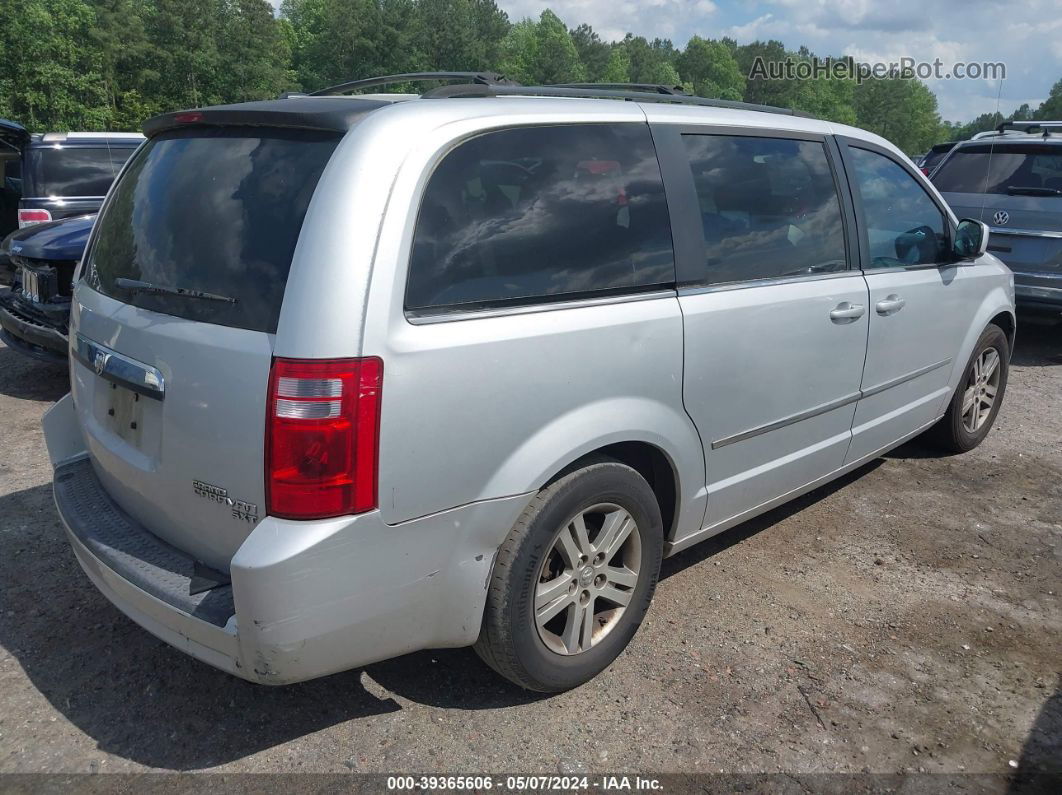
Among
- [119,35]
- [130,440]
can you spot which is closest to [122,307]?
[130,440]

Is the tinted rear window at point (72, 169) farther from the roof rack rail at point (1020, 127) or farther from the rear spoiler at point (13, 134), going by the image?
the roof rack rail at point (1020, 127)

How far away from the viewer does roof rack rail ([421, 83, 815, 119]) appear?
2.76m

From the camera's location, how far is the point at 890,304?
4027 mm

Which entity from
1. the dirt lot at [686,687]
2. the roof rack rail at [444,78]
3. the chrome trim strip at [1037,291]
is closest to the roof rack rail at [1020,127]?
the chrome trim strip at [1037,291]

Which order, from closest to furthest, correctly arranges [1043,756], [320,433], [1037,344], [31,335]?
1. [320,433]
2. [1043,756]
3. [31,335]
4. [1037,344]

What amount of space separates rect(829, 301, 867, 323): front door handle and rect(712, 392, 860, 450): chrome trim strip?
358mm

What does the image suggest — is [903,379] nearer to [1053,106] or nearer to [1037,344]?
[1037,344]

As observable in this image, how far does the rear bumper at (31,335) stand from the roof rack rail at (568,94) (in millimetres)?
4008

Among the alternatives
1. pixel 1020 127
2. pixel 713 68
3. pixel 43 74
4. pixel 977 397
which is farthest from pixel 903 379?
pixel 713 68

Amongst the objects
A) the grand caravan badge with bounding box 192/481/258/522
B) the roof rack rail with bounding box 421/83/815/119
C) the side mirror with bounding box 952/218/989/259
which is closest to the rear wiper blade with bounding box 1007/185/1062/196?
the side mirror with bounding box 952/218/989/259

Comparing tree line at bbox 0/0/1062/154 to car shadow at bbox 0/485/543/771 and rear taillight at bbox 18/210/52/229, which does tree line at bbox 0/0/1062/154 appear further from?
car shadow at bbox 0/485/543/771

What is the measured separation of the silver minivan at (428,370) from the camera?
2244 millimetres

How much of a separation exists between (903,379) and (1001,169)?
16.6 ft

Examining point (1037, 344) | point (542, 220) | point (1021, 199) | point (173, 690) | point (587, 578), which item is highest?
point (1021, 199)
